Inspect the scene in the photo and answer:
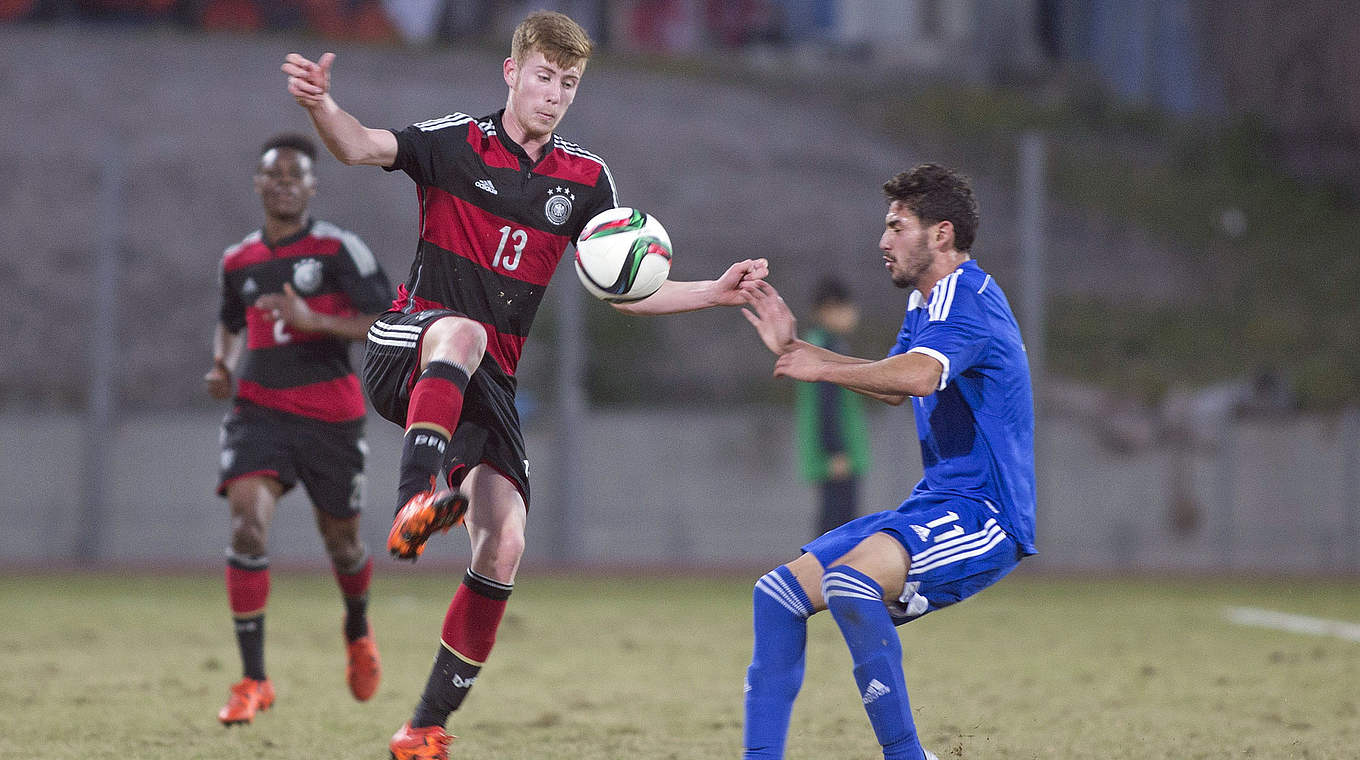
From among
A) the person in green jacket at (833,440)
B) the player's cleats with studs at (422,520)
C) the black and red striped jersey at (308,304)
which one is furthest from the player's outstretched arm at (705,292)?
the person in green jacket at (833,440)

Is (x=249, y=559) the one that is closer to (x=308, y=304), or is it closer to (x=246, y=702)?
(x=246, y=702)

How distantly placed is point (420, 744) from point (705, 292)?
149 cm

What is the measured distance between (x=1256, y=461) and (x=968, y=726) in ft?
33.1

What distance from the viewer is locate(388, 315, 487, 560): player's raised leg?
3.54 metres

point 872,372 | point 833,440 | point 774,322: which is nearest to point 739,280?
point 774,322

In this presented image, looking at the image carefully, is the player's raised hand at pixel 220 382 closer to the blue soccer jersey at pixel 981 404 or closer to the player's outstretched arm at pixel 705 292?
the player's outstretched arm at pixel 705 292

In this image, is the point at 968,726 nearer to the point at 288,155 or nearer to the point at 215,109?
the point at 288,155

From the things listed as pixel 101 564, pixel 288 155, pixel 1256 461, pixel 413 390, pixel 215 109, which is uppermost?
pixel 215 109

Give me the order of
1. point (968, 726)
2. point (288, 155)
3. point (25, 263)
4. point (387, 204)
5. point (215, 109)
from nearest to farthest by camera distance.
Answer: point (968, 726), point (288, 155), point (25, 263), point (387, 204), point (215, 109)

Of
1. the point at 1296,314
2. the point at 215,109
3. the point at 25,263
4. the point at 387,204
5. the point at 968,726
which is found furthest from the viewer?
the point at 215,109

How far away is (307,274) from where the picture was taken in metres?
5.94

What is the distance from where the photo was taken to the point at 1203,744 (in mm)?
4773

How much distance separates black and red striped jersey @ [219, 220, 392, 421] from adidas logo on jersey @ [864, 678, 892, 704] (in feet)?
9.74

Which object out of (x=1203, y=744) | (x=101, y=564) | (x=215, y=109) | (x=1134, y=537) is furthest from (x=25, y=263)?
(x=1203, y=744)
